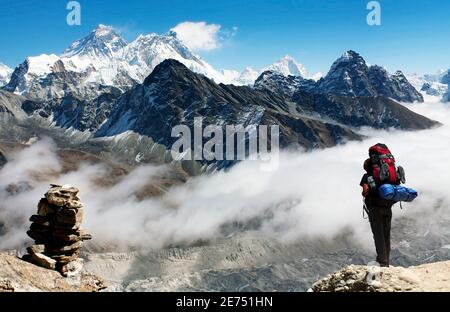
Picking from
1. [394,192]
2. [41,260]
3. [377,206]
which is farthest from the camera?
[41,260]

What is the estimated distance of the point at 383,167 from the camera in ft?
74.9

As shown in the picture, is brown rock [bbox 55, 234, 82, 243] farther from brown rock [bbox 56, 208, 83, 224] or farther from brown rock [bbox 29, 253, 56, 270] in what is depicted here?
brown rock [bbox 29, 253, 56, 270]

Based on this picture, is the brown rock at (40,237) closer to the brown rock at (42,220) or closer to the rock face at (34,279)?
the brown rock at (42,220)

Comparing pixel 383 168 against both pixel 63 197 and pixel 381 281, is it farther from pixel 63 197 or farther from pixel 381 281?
pixel 63 197

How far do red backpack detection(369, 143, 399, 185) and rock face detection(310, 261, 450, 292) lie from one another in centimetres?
404

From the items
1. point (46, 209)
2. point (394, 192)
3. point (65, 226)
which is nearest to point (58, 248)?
point (65, 226)

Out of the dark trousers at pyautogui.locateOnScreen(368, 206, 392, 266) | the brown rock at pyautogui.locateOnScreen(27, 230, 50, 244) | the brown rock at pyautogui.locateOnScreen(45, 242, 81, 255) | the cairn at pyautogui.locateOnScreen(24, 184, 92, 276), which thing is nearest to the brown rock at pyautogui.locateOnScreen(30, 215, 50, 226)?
the cairn at pyautogui.locateOnScreen(24, 184, 92, 276)

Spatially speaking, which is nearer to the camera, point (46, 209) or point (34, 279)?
point (34, 279)

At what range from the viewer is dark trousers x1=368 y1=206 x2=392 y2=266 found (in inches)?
923

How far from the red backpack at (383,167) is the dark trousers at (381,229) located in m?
1.50

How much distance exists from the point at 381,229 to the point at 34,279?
17442mm

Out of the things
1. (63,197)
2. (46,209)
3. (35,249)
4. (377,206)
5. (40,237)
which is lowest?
(35,249)
